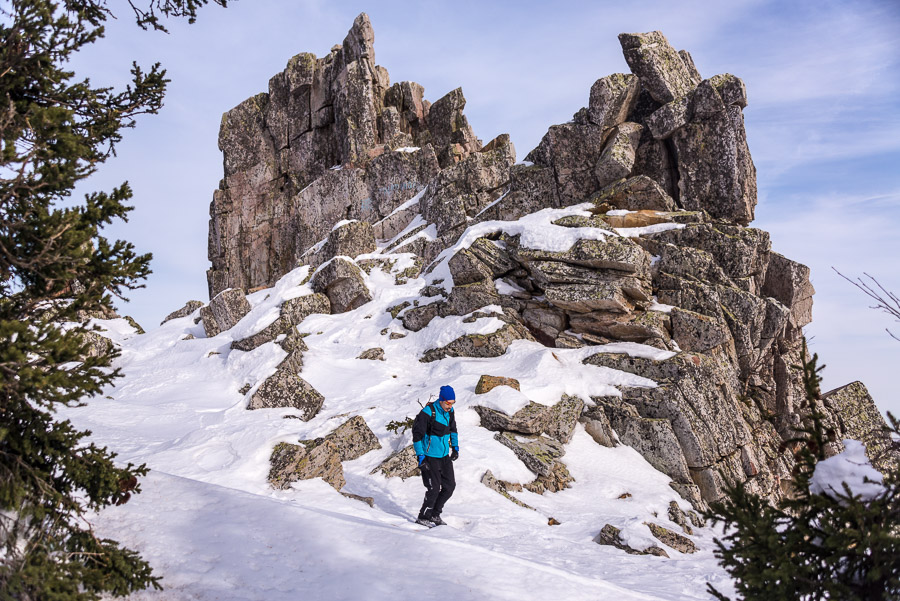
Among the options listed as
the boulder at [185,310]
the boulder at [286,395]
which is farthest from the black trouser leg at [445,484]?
the boulder at [185,310]

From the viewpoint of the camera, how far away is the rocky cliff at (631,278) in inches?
707

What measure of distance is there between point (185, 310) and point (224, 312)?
976cm

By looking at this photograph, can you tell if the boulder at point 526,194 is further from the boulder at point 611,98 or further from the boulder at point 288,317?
the boulder at point 288,317

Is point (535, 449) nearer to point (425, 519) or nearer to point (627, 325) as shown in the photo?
point (425, 519)

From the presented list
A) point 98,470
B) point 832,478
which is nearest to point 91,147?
point 98,470

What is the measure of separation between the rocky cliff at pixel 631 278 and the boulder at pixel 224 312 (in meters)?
0.08

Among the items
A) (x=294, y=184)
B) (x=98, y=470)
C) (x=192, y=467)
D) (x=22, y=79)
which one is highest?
(x=294, y=184)

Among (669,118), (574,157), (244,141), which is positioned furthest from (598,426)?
(244,141)

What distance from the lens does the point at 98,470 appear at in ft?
18.4

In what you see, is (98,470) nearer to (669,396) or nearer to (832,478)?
(832,478)

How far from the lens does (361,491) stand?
12.2 meters

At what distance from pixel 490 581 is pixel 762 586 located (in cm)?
315

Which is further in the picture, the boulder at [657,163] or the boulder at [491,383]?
the boulder at [657,163]

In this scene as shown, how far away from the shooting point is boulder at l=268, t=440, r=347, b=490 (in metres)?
11.9
